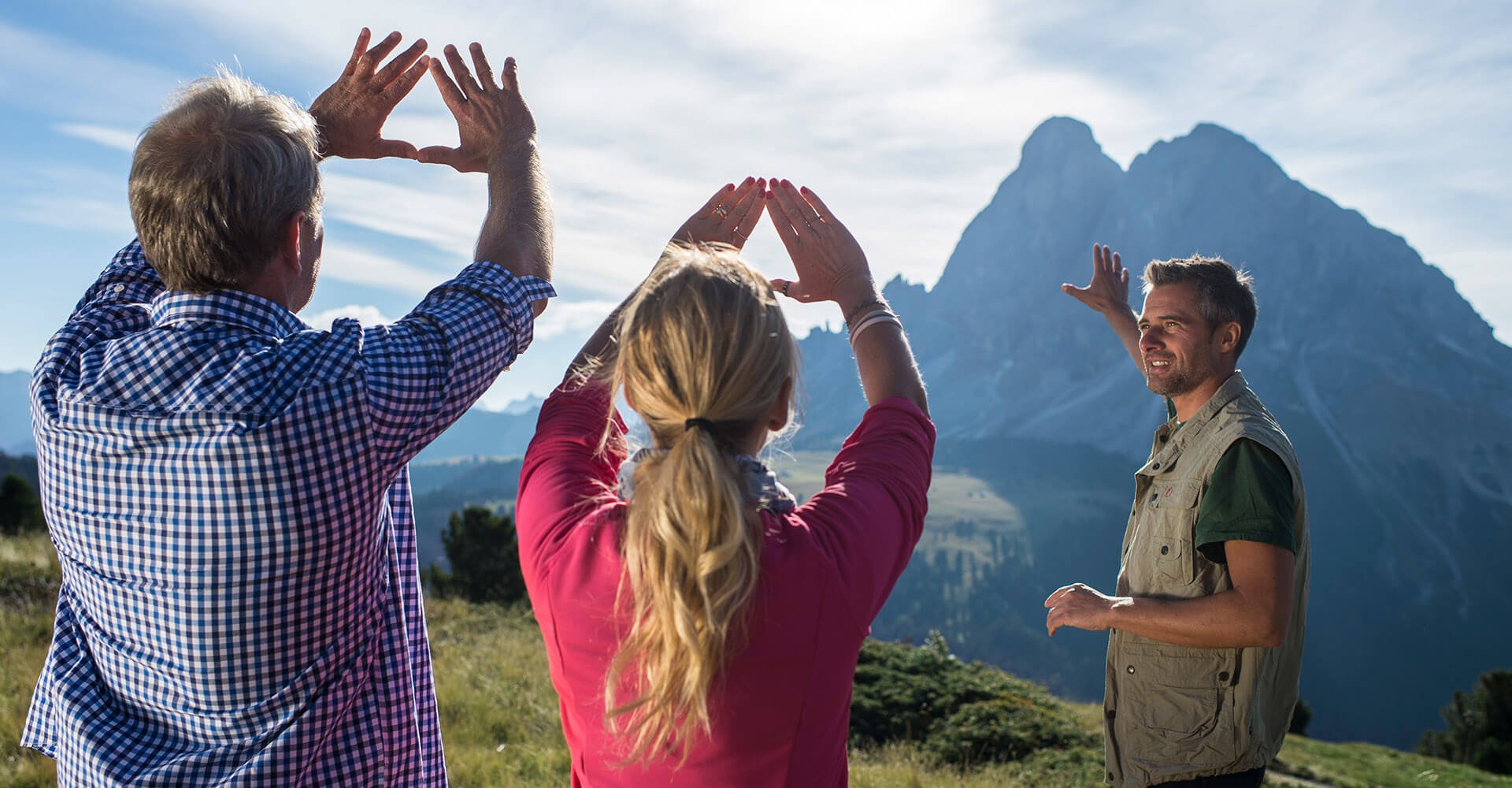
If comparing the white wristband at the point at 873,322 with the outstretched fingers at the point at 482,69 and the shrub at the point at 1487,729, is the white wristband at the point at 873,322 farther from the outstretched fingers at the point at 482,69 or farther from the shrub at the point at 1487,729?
the shrub at the point at 1487,729

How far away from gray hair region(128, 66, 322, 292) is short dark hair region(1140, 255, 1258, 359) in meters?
3.03

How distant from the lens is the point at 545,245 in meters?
2.12

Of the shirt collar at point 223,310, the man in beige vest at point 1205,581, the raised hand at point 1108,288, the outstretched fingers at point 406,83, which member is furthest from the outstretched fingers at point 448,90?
the raised hand at point 1108,288

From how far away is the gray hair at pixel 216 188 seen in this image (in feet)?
5.75

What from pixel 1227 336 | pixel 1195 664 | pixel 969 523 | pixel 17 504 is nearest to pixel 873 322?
pixel 1195 664

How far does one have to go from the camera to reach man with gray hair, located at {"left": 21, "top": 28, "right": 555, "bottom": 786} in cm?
168

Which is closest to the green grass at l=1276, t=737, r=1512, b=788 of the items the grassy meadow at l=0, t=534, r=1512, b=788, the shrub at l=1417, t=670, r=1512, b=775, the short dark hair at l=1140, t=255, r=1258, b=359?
the grassy meadow at l=0, t=534, r=1512, b=788

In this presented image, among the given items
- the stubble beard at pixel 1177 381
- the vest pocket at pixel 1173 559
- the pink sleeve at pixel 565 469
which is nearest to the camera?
the pink sleeve at pixel 565 469

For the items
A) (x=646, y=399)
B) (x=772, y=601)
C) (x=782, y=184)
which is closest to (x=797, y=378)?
(x=646, y=399)

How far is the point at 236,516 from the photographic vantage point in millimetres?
1674

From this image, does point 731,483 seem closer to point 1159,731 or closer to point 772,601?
point 772,601

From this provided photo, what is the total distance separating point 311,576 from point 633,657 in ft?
2.31

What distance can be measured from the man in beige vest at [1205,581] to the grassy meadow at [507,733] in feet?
10.9

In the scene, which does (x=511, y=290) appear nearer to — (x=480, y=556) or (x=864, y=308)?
(x=864, y=308)
